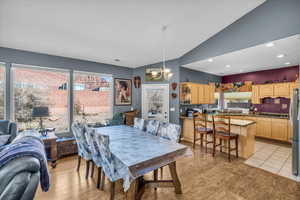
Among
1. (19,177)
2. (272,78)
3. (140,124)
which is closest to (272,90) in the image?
(272,78)

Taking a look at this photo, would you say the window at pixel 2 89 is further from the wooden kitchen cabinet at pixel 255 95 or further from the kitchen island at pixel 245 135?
the wooden kitchen cabinet at pixel 255 95

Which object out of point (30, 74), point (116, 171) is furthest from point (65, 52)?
point (116, 171)

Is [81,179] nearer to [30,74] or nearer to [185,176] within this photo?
[185,176]

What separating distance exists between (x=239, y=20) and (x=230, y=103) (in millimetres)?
3967

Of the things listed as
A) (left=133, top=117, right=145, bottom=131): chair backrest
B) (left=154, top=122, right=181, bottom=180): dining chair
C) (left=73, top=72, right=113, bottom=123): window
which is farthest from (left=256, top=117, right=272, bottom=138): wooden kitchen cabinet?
(left=73, top=72, right=113, bottom=123): window

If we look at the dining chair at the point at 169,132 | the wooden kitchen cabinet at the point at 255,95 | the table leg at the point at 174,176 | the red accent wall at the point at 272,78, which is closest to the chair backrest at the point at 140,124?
the dining chair at the point at 169,132

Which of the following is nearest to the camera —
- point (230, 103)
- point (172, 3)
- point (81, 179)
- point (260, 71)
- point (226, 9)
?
point (172, 3)

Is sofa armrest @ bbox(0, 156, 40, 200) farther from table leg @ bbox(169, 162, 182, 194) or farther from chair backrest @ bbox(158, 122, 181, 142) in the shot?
chair backrest @ bbox(158, 122, 181, 142)

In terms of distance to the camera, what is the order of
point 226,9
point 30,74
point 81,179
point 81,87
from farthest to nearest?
1. point 81,87
2. point 30,74
3. point 226,9
4. point 81,179

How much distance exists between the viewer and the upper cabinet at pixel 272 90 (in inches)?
171

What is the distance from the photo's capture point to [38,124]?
3580 mm

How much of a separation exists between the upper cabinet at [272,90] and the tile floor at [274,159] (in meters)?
1.71

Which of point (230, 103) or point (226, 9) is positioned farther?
point (230, 103)

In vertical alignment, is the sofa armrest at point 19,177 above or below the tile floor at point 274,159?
above
